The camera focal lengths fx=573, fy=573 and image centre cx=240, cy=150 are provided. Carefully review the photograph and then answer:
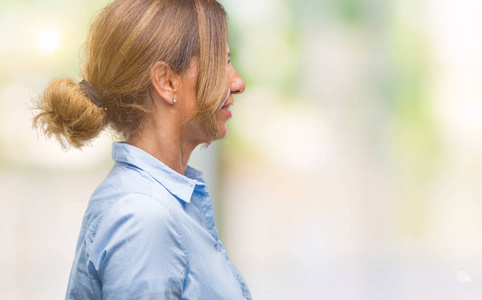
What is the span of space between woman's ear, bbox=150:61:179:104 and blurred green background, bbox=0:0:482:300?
4.44 ft

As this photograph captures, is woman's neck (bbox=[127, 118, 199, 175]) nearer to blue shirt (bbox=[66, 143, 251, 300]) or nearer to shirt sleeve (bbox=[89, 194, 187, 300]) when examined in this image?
blue shirt (bbox=[66, 143, 251, 300])

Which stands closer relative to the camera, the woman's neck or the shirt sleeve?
the shirt sleeve

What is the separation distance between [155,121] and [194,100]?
82 mm

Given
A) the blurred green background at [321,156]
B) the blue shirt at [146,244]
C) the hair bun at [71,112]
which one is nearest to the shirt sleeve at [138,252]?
the blue shirt at [146,244]

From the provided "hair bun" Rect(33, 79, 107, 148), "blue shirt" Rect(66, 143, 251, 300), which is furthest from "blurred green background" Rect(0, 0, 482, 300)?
"blue shirt" Rect(66, 143, 251, 300)

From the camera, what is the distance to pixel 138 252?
84cm

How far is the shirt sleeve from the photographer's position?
84cm

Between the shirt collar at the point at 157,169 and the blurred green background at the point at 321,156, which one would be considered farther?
the blurred green background at the point at 321,156

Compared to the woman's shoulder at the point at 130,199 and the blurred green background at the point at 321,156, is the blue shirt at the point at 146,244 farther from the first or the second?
the blurred green background at the point at 321,156

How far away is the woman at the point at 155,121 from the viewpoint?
899mm

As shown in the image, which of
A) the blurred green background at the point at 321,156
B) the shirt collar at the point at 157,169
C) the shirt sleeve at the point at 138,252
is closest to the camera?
the shirt sleeve at the point at 138,252

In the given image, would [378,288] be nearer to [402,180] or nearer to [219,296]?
[402,180]

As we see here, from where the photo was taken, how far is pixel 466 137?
7.77 ft

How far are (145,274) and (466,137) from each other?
188cm
